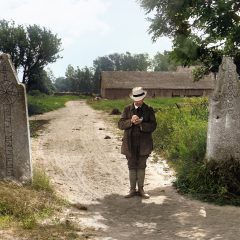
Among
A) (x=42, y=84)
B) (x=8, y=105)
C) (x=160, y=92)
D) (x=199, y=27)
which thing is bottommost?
(x=160, y=92)

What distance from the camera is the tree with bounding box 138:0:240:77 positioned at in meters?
10.6

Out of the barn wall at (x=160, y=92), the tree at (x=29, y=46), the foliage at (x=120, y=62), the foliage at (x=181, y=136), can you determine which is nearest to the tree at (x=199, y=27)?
the foliage at (x=181, y=136)

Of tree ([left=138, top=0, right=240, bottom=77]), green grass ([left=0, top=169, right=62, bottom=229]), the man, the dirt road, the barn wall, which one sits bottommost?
the barn wall

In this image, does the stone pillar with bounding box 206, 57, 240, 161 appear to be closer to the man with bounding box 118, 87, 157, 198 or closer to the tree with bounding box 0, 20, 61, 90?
the man with bounding box 118, 87, 157, 198

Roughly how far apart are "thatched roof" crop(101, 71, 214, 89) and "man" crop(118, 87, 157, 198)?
48.4 m

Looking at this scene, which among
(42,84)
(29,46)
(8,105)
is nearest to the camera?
(8,105)

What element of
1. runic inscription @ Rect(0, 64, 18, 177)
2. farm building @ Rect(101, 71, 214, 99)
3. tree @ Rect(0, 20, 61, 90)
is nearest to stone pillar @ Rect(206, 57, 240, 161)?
runic inscription @ Rect(0, 64, 18, 177)

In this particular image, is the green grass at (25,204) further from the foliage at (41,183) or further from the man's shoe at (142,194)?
the man's shoe at (142,194)

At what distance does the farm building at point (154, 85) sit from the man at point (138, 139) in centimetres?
4840

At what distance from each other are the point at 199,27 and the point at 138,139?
4.62 m

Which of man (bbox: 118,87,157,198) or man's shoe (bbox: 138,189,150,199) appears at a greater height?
man (bbox: 118,87,157,198)

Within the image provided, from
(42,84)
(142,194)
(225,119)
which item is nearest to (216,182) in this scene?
(225,119)

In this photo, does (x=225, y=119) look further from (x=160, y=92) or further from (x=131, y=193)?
(x=160, y=92)

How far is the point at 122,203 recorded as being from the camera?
7.90 meters
